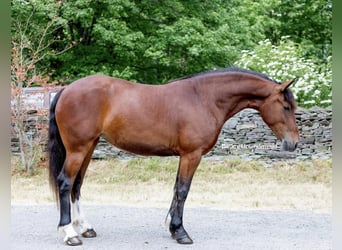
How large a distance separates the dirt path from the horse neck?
1184 millimetres

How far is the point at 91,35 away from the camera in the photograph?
1002cm

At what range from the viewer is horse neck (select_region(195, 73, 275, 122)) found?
4.08 meters

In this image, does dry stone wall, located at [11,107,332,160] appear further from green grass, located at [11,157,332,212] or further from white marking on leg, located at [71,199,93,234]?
white marking on leg, located at [71,199,93,234]

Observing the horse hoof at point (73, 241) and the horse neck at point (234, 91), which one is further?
the horse neck at point (234, 91)

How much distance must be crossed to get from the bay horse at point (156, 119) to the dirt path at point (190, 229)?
27 centimetres

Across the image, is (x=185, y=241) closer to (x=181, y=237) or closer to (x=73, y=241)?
(x=181, y=237)

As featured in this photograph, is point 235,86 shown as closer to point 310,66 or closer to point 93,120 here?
point 93,120

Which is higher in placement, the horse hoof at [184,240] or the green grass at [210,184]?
the horse hoof at [184,240]

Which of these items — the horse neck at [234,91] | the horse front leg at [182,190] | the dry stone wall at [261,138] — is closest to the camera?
the horse front leg at [182,190]

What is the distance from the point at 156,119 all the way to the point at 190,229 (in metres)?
1.37

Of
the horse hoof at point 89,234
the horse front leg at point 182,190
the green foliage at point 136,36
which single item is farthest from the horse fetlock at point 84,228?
the green foliage at point 136,36

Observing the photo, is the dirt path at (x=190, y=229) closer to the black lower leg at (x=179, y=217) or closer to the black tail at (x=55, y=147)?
the black lower leg at (x=179, y=217)

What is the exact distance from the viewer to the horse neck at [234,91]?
408 centimetres

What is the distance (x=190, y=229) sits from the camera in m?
4.68
